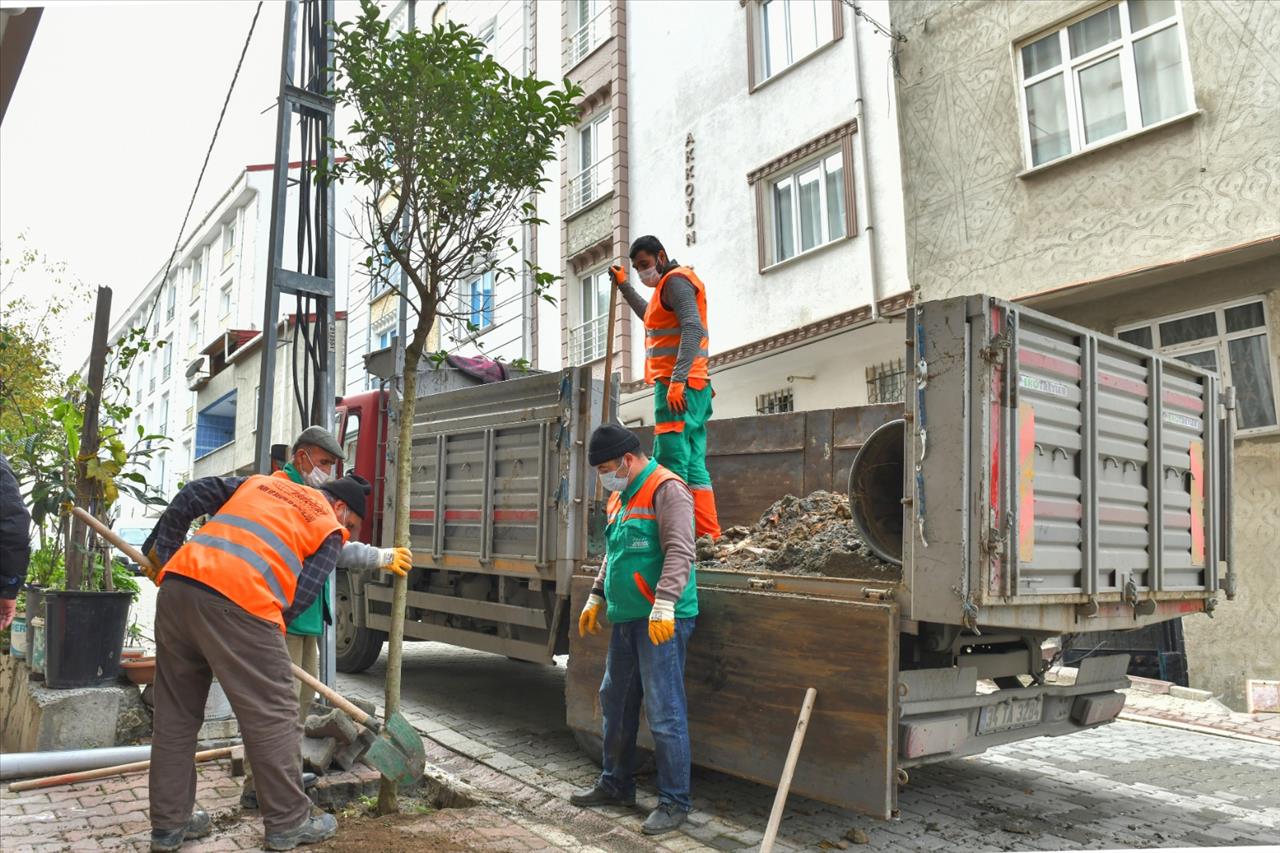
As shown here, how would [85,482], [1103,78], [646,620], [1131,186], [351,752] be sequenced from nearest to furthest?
1. [646,620]
2. [351,752]
3. [85,482]
4. [1131,186]
5. [1103,78]

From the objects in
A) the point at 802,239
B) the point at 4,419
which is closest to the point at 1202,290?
the point at 802,239

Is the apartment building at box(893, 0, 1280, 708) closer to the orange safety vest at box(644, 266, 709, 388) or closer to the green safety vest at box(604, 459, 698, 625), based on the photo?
the orange safety vest at box(644, 266, 709, 388)

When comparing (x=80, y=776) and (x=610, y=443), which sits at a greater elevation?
(x=610, y=443)

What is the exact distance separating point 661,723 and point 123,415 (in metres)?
4.78

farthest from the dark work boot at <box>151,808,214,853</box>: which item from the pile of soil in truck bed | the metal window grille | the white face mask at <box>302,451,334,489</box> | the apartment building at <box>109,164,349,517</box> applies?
the apartment building at <box>109,164,349,517</box>

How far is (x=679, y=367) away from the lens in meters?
5.12

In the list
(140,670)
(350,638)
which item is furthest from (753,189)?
(140,670)

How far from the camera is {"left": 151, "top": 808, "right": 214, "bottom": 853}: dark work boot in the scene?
3842mm

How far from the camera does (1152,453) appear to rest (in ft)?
14.6

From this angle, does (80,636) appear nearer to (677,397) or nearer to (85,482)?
(85,482)

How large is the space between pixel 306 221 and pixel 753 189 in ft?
26.3

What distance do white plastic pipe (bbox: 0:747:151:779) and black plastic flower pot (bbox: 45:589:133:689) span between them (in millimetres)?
531

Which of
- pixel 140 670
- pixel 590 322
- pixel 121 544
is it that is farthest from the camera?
pixel 590 322

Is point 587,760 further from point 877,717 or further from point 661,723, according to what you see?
point 877,717
